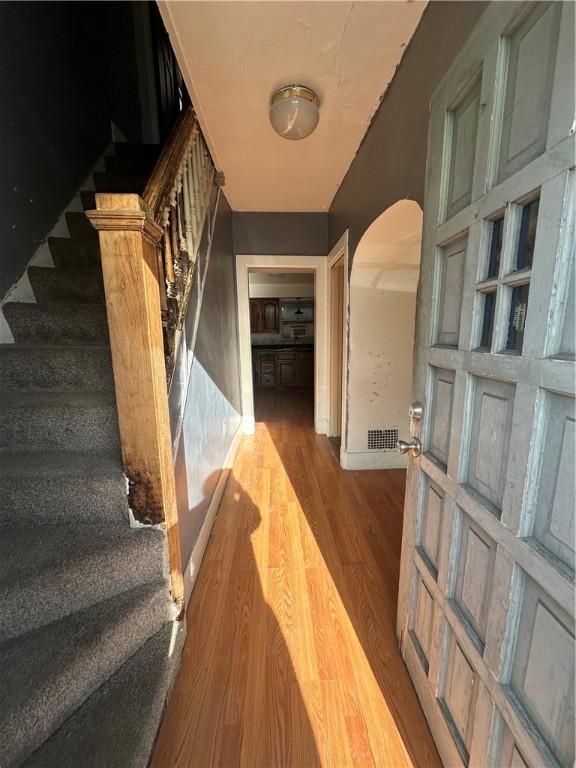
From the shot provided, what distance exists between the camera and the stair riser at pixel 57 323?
1.59m

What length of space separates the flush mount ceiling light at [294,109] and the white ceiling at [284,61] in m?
0.04

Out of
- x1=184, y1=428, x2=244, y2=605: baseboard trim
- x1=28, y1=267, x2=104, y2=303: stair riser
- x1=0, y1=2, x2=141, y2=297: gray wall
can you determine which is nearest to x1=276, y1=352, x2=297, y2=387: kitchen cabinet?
x1=184, y1=428, x2=244, y2=605: baseboard trim

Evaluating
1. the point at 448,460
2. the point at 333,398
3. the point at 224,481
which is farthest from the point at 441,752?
the point at 333,398

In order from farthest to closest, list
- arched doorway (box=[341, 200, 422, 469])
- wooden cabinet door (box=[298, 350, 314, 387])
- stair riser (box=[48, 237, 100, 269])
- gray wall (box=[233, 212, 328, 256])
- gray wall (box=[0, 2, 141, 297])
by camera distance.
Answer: wooden cabinet door (box=[298, 350, 314, 387]) → gray wall (box=[233, 212, 328, 256]) → arched doorway (box=[341, 200, 422, 469]) → stair riser (box=[48, 237, 100, 269]) → gray wall (box=[0, 2, 141, 297])

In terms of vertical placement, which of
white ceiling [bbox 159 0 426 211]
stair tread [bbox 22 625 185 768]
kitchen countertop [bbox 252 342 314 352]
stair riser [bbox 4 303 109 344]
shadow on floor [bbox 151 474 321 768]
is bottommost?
shadow on floor [bbox 151 474 321 768]

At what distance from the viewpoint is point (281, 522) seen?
6.50 feet

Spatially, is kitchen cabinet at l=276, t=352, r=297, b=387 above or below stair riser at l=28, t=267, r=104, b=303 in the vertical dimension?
below

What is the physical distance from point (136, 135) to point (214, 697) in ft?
13.8

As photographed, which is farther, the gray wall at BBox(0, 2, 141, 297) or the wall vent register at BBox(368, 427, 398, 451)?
the wall vent register at BBox(368, 427, 398, 451)

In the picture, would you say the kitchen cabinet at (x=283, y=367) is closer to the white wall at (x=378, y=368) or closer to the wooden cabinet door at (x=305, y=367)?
the wooden cabinet door at (x=305, y=367)

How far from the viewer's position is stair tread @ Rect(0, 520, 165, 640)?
3.08 feet

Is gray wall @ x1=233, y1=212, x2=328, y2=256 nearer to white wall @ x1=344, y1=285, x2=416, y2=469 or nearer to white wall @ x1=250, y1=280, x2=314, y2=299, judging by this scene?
white wall @ x1=344, y1=285, x2=416, y2=469

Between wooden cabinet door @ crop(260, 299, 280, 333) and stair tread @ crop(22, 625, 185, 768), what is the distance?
5704 mm

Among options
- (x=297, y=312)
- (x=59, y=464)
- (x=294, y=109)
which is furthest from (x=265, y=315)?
(x=59, y=464)
